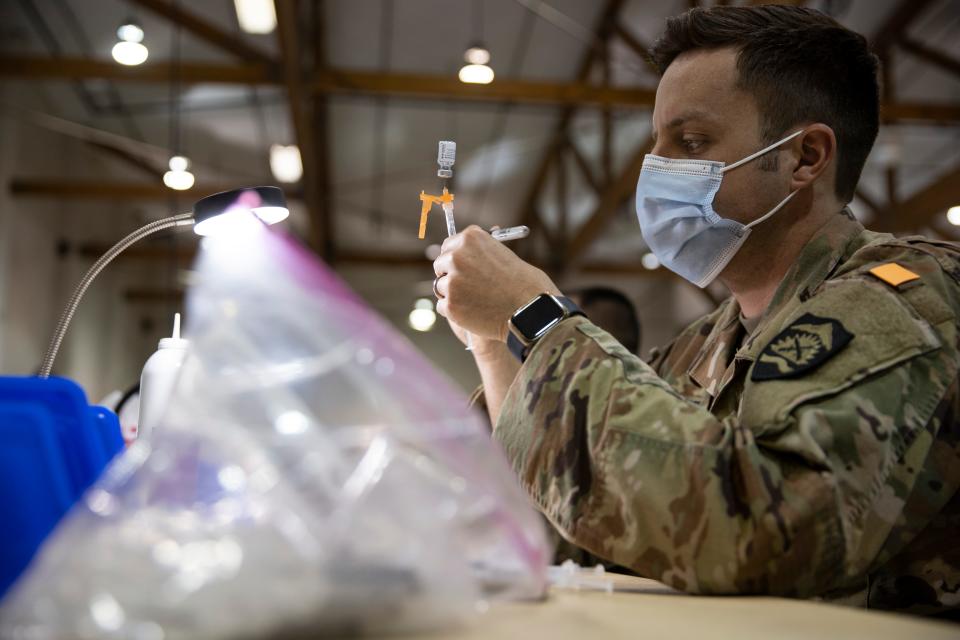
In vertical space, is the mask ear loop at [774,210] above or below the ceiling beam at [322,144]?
below

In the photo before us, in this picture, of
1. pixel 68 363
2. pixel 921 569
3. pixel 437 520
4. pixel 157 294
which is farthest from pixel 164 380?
pixel 157 294

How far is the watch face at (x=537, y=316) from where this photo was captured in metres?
1.12

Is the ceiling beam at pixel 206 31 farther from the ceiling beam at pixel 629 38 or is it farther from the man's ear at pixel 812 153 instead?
the man's ear at pixel 812 153

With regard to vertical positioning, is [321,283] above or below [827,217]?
below

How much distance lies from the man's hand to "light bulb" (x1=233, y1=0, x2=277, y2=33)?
17.1 feet

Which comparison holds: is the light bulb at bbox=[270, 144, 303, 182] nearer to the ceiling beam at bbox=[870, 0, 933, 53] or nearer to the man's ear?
the ceiling beam at bbox=[870, 0, 933, 53]

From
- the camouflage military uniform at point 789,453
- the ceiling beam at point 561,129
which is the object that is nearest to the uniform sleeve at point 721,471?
the camouflage military uniform at point 789,453

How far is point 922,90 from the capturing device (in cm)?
840

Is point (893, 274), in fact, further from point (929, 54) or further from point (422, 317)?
point (422, 317)

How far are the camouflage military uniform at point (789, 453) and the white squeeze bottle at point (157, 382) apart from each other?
1.42ft

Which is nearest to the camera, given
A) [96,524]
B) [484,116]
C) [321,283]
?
[96,524]

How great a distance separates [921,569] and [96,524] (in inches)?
39.5

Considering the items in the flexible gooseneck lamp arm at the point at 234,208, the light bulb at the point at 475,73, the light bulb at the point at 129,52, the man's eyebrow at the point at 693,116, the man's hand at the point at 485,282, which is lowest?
the man's hand at the point at 485,282

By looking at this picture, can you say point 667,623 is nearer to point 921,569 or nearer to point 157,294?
point 921,569
